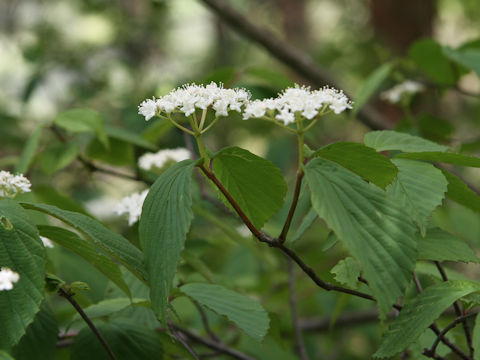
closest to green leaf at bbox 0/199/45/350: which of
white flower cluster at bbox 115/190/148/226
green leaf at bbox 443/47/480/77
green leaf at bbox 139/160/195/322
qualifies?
green leaf at bbox 139/160/195/322

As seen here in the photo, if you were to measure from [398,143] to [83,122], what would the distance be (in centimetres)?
104

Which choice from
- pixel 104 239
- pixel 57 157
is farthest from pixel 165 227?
pixel 57 157

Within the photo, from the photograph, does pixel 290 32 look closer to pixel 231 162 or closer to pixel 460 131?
pixel 460 131

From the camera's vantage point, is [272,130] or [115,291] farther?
[272,130]

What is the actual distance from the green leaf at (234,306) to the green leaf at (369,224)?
0.30m

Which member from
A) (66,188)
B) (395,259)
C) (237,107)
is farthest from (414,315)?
(66,188)

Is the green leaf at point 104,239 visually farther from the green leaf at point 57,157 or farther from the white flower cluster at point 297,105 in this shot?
the green leaf at point 57,157

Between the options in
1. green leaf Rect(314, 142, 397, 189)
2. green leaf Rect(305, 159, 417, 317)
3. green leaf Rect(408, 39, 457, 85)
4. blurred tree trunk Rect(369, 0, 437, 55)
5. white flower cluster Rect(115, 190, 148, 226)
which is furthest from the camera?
blurred tree trunk Rect(369, 0, 437, 55)

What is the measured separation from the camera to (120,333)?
1185mm

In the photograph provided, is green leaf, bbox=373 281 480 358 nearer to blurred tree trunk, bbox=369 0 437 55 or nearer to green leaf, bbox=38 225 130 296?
green leaf, bbox=38 225 130 296

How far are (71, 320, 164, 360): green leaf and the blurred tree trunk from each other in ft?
10.0

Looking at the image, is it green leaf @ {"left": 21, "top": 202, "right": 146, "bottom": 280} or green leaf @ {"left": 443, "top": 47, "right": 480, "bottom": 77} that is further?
green leaf @ {"left": 443, "top": 47, "right": 480, "bottom": 77}

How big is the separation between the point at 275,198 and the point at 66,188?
3150 mm

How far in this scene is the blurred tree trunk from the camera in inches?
147
